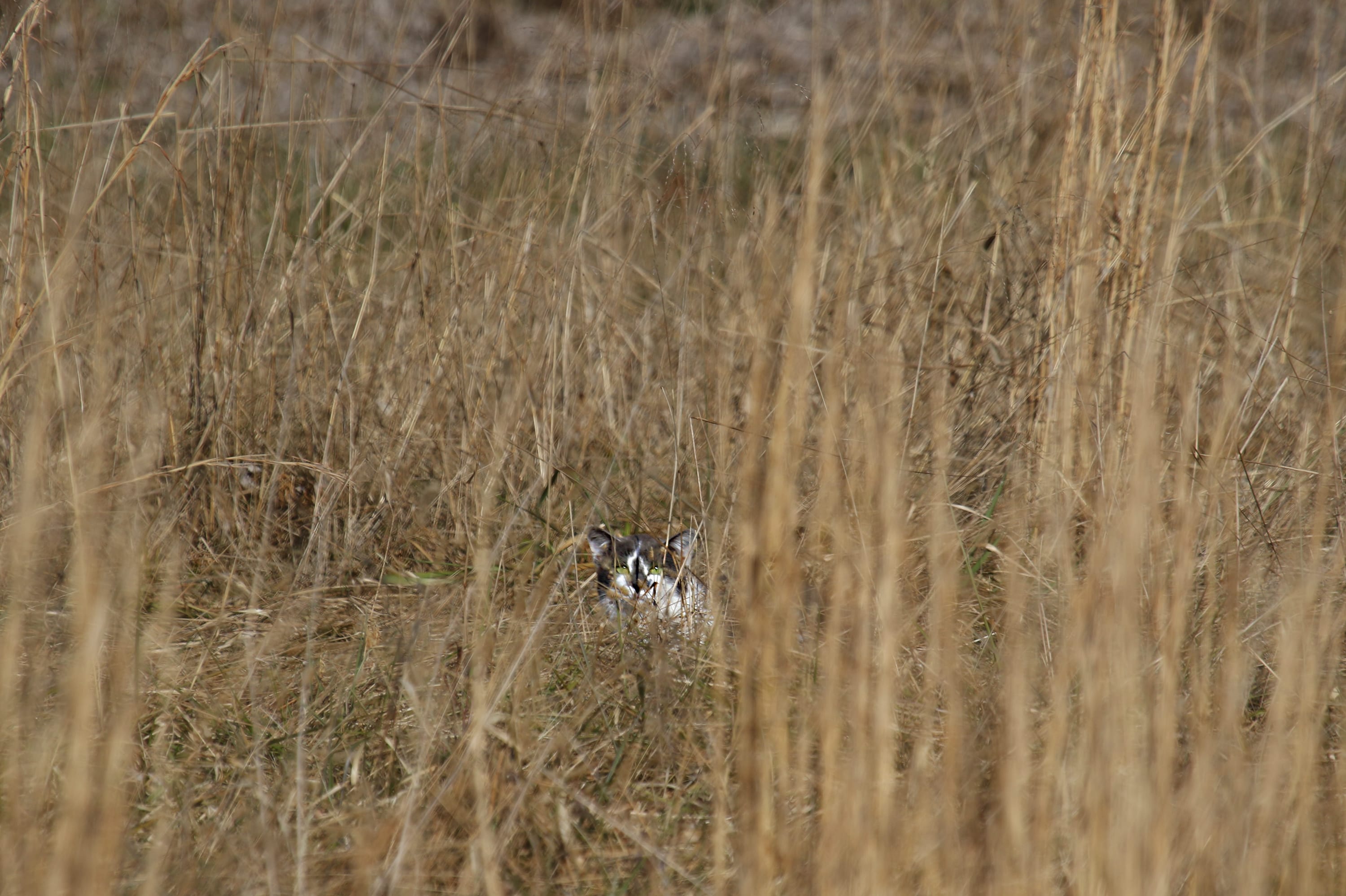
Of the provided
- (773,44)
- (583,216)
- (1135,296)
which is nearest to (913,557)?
(1135,296)

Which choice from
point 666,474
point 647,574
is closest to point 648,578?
Result: point 647,574

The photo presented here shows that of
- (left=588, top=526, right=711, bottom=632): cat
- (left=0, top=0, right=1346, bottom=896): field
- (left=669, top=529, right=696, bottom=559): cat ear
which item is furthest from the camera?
(left=669, top=529, right=696, bottom=559): cat ear

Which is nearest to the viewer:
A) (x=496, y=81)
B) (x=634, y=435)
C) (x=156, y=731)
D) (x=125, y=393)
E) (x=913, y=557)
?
(x=156, y=731)

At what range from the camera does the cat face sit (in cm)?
142

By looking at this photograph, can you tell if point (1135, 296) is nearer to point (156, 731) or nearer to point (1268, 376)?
point (1268, 376)

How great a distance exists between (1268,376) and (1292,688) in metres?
1.06

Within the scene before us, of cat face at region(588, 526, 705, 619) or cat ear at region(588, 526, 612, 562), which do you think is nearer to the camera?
cat face at region(588, 526, 705, 619)

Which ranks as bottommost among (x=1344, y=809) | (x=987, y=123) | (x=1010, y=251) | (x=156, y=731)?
(x=156, y=731)

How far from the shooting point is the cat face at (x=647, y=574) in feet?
4.64

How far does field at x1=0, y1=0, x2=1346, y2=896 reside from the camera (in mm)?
893

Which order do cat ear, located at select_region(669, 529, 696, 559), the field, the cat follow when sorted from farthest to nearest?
cat ear, located at select_region(669, 529, 696, 559) → the cat → the field

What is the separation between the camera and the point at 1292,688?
3.33 feet

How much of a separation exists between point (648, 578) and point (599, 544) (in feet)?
0.30

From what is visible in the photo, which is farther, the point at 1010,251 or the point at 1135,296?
the point at 1010,251
